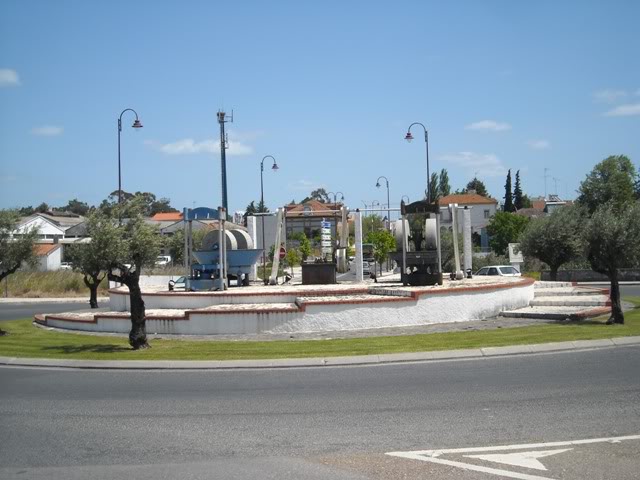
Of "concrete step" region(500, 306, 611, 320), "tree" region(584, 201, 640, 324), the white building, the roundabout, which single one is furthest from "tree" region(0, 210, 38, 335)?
the white building

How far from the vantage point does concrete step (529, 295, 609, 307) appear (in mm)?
26955

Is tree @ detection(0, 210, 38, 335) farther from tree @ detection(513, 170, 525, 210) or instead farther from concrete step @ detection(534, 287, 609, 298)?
tree @ detection(513, 170, 525, 210)

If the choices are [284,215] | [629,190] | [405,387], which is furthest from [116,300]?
[629,190]

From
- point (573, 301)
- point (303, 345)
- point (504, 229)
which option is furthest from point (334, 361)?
point (504, 229)

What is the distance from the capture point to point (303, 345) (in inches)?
775

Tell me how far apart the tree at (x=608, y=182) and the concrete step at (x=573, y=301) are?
62.4 m

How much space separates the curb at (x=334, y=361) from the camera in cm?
1692

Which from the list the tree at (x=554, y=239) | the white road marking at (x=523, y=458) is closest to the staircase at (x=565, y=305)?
the tree at (x=554, y=239)

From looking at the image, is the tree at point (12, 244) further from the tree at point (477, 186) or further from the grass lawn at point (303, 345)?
the tree at point (477, 186)

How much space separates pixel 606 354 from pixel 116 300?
61.4 feet

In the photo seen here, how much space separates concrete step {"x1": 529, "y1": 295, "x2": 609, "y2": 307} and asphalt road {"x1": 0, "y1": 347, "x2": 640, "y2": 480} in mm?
11473

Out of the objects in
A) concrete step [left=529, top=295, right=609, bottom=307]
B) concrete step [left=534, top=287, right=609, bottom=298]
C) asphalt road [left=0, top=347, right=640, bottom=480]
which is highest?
concrete step [left=534, top=287, right=609, bottom=298]

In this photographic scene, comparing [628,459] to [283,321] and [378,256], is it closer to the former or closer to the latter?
[283,321]

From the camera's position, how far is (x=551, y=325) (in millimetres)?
22156
